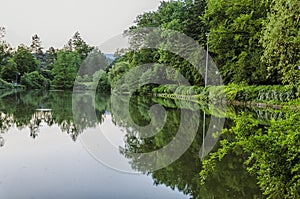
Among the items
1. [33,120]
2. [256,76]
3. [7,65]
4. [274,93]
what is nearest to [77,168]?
[33,120]

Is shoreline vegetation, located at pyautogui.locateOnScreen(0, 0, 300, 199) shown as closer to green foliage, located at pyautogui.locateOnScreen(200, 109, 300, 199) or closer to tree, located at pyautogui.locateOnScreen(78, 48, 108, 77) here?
green foliage, located at pyautogui.locateOnScreen(200, 109, 300, 199)

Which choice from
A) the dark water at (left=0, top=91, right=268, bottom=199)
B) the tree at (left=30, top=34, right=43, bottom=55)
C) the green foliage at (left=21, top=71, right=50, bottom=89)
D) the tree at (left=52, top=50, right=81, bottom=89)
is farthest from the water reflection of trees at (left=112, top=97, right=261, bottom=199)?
the tree at (left=30, top=34, right=43, bottom=55)

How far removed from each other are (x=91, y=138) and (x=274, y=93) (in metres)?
12.1

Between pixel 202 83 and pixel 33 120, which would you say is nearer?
pixel 33 120

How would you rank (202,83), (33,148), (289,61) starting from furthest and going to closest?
(202,83) < (289,61) < (33,148)

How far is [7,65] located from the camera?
172 feet

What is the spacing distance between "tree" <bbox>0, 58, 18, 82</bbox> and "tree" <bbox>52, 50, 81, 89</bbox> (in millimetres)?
6249

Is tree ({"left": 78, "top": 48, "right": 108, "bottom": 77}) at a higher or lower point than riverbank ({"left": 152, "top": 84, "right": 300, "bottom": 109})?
higher

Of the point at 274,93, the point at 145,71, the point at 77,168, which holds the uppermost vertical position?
the point at 145,71

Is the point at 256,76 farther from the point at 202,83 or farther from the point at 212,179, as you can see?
the point at 212,179

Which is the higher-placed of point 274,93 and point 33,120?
point 274,93

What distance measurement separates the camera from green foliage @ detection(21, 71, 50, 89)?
53375 mm

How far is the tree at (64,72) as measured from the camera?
55531 millimetres

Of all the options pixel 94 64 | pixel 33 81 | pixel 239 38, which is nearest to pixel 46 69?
pixel 33 81
